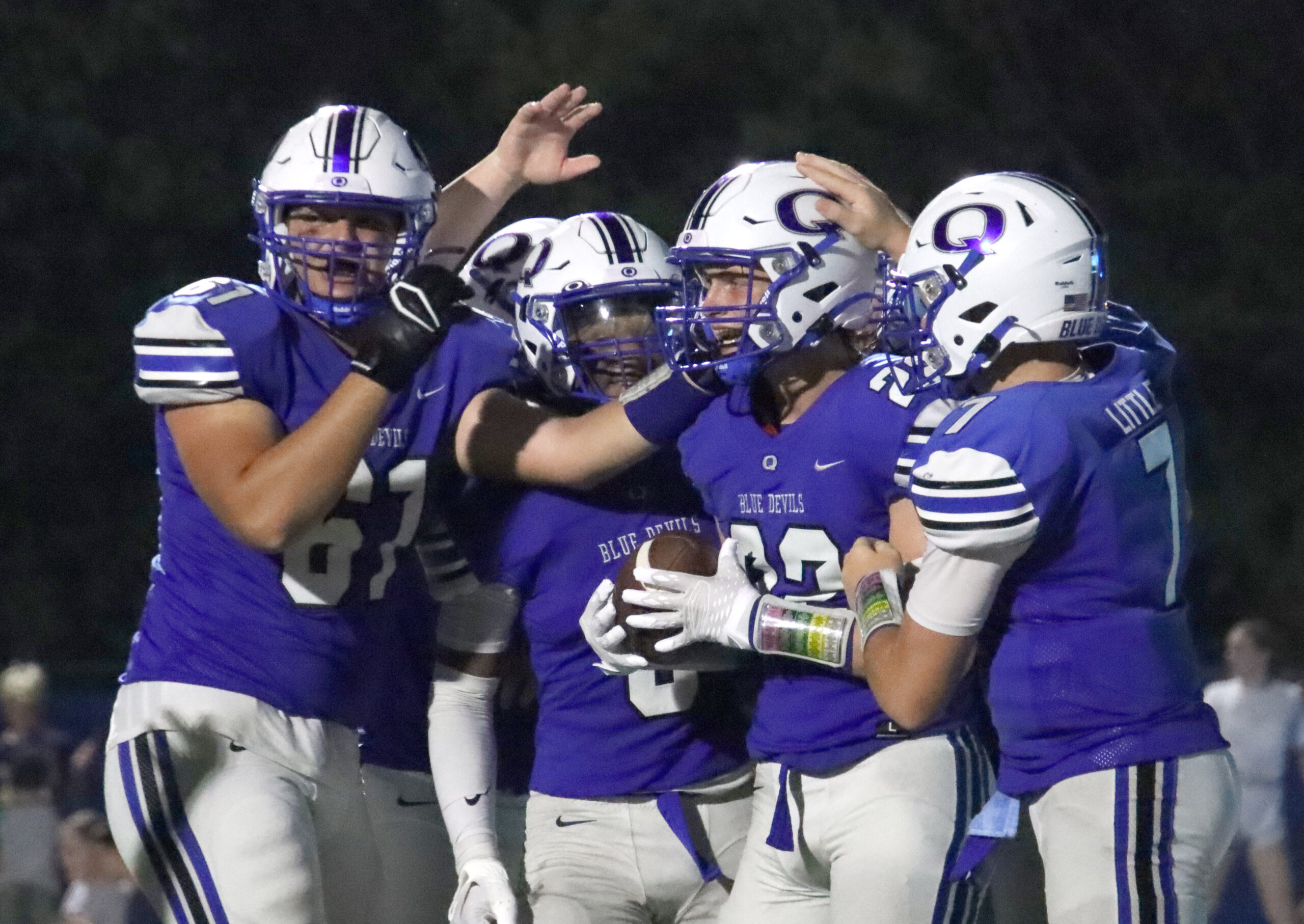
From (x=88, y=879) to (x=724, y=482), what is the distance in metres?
3.68

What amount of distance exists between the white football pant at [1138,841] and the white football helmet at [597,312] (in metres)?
1.17

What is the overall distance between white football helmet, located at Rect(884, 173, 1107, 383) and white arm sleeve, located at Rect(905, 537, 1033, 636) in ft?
1.15

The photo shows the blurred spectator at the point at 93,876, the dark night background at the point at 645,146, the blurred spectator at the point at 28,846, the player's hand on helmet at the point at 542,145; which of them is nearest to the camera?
the player's hand on helmet at the point at 542,145

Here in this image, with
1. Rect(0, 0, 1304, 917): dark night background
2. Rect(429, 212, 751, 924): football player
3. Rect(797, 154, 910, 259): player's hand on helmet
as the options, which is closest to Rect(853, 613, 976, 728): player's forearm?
Rect(429, 212, 751, 924): football player

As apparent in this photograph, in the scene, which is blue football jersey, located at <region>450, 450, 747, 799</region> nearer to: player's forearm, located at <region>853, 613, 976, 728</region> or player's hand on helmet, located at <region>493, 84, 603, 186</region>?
player's forearm, located at <region>853, 613, 976, 728</region>

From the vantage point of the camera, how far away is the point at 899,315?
9.71ft

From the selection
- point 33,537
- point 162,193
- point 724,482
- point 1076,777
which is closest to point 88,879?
point 724,482

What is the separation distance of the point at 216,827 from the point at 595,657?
71 cm

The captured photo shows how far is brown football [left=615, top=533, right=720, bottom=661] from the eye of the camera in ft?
9.87

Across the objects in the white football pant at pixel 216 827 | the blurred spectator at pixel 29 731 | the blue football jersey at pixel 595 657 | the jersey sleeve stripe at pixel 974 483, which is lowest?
the blurred spectator at pixel 29 731

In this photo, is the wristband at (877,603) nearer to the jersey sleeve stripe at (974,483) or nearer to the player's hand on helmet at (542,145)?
the jersey sleeve stripe at (974,483)

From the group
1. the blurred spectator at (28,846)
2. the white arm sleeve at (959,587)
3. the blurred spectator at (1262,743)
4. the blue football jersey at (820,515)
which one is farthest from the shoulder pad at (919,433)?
the blurred spectator at (28,846)

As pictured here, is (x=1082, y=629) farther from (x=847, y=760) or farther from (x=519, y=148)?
(x=519, y=148)

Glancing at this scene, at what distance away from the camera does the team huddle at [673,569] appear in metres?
2.61
